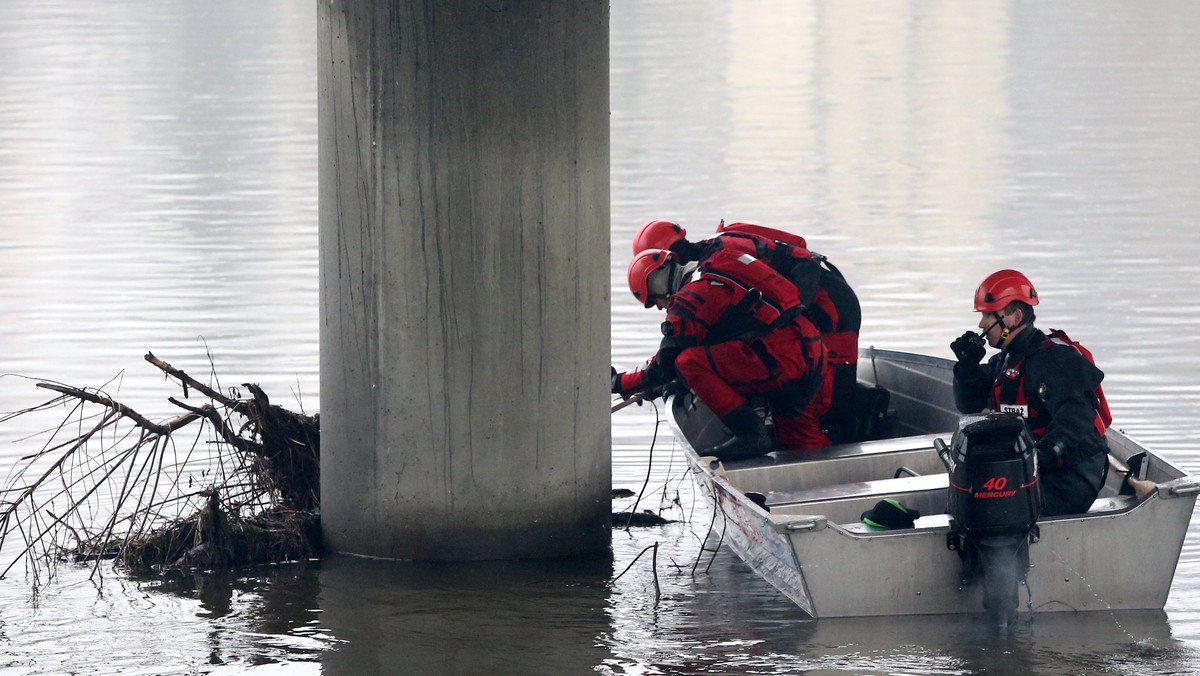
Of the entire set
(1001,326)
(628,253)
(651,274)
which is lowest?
(1001,326)

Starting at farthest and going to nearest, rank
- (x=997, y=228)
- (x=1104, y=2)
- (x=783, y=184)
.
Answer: (x=1104, y=2), (x=783, y=184), (x=997, y=228)

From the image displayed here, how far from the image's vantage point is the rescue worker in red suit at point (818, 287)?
1049 centimetres

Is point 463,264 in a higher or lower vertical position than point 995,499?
higher

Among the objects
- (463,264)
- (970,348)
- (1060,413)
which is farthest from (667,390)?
(1060,413)

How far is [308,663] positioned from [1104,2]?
184ft

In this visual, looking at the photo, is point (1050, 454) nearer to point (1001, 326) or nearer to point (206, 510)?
point (1001, 326)

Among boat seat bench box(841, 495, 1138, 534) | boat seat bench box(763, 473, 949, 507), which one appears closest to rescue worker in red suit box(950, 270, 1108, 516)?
boat seat bench box(841, 495, 1138, 534)

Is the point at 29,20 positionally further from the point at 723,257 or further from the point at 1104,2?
the point at 723,257

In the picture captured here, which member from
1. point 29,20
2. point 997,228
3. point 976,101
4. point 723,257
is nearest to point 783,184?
point 997,228

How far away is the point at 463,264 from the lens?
8.93 metres

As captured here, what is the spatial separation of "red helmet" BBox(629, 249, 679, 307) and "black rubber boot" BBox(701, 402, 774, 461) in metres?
0.81

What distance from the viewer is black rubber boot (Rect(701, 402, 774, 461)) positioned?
986cm

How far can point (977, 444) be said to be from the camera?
25.5 ft

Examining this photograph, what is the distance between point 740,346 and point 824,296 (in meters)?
1.06
